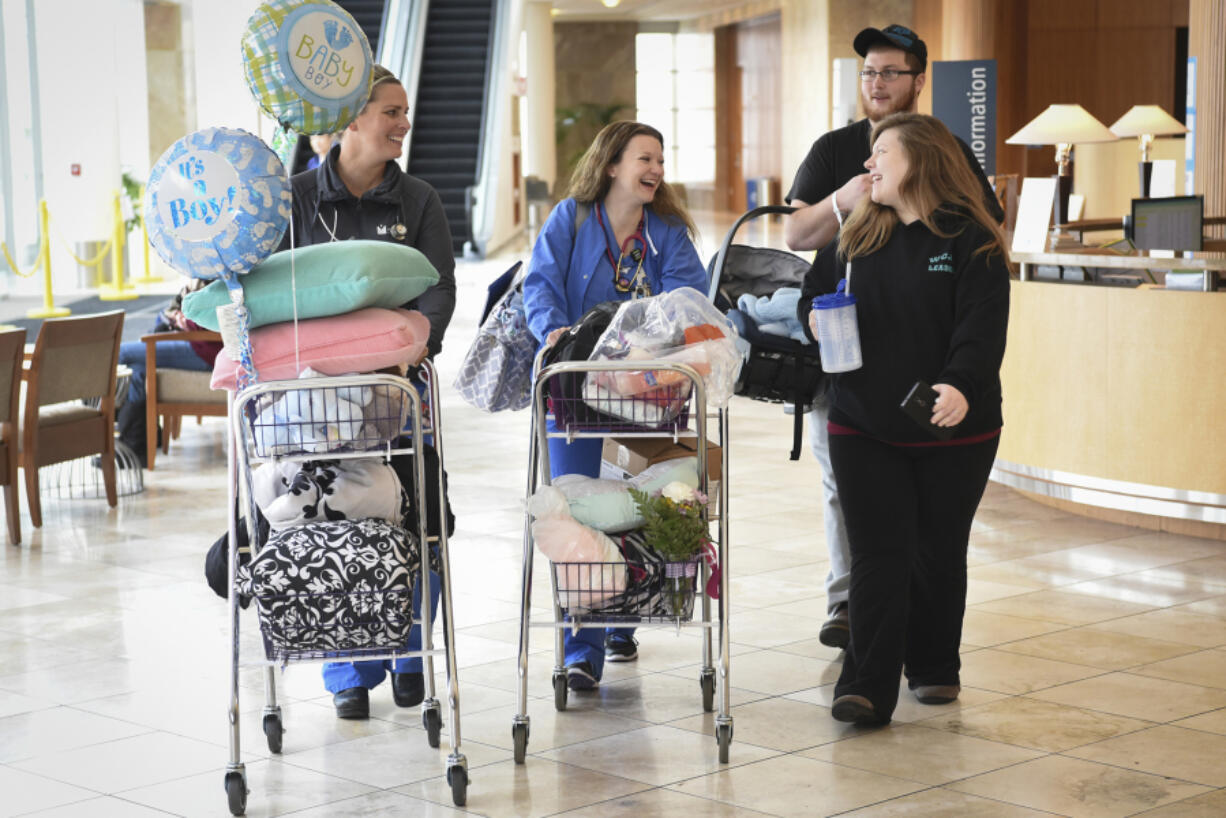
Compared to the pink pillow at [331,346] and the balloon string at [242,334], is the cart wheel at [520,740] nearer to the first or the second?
the pink pillow at [331,346]

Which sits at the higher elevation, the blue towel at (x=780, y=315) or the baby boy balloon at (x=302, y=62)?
the baby boy balloon at (x=302, y=62)

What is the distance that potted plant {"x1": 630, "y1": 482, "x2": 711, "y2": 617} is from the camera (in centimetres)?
357

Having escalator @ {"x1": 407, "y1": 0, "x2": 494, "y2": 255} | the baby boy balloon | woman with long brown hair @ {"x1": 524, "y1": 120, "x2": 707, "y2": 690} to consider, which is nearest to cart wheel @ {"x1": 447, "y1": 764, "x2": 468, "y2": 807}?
woman with long brown hair @ {"x1": 524, "y1": 120, "x2": 707, "y2": 690}

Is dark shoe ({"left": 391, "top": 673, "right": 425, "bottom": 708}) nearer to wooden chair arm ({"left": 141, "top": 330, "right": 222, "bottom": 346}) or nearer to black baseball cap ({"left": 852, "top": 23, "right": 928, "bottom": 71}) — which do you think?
black baseball cap ({"left": 852, "top": 23, "right": 928, "bottom": 71})

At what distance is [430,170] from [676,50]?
51.1 ft

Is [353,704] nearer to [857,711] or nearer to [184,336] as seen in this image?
[857,711]

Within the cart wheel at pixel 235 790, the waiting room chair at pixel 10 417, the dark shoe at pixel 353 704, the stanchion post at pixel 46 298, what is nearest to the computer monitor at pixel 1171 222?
the dark shoe at pixel 353 704

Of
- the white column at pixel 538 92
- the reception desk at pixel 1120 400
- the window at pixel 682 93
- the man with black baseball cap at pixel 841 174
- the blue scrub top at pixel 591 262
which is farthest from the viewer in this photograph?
the window at pixel 682 93

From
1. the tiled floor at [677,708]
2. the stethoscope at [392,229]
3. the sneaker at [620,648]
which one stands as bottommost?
the tiled floor at [677,708]

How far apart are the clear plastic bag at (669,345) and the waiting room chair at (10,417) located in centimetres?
356

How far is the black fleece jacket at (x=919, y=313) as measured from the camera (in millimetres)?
3754

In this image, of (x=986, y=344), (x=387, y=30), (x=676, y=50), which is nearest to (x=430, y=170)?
(x=387, y=30)

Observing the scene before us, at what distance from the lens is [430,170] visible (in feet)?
68.2

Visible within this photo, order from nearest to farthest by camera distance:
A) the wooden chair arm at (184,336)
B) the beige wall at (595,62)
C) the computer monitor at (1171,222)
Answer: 1. the computer monitor at (1171,222)
2. the wooden chair arm at (184,336)
3. the beige wall at (595,62)
